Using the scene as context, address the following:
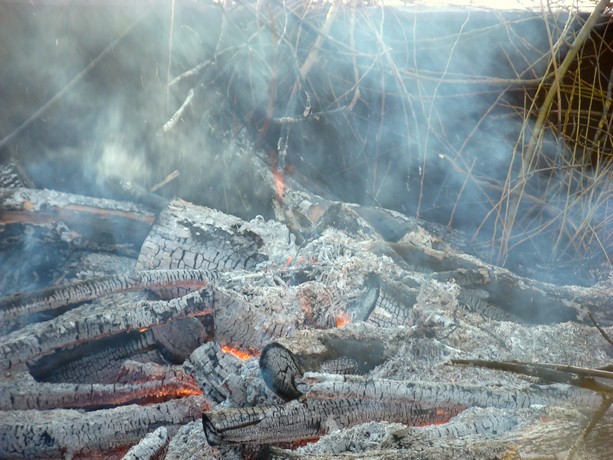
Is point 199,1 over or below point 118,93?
over

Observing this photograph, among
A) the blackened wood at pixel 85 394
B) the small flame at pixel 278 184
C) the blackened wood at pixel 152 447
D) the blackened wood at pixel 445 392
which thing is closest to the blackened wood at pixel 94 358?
the blackened wood at pixel 85 394

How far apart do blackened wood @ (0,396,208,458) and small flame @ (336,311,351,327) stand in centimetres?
95

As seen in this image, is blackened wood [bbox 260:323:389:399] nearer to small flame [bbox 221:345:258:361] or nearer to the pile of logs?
the pile of logs

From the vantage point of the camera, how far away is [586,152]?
4141 mm

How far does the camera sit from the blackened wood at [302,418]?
1802 mm

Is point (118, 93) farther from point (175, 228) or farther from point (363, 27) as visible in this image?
point (363, 27)

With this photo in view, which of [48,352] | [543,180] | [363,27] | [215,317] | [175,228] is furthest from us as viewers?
[543,180]

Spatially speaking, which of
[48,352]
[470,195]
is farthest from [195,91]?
[470,195]

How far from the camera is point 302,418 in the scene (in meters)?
1.96

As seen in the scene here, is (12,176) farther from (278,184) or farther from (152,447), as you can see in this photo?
(152,447)

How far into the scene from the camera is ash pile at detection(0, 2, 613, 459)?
6.47ft

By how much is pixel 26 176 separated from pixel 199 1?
1.85m

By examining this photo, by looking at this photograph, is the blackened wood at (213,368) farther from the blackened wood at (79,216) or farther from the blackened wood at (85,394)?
the blackened wood at (79,216)

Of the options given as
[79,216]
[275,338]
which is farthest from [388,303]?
[79,216]
